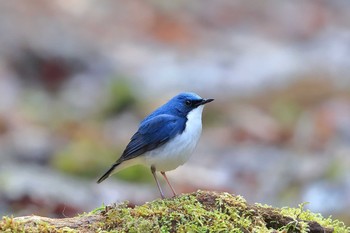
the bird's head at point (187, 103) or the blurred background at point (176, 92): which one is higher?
the blurred background at point (176, 92)

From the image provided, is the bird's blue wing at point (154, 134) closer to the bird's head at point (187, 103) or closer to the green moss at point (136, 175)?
the bird's head at point (187, 103)

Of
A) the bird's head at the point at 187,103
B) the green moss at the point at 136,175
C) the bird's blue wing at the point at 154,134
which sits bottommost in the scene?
the bird's blue wing at the point at 154,134

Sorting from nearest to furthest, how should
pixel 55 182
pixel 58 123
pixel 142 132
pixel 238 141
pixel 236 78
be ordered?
pixel 142 132, pixel 55 182, pixel 238 141, pixel 58 123, pixel 236 78

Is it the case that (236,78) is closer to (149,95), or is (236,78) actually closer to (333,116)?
(149,95)

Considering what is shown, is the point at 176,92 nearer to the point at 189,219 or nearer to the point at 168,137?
the point at 168,137

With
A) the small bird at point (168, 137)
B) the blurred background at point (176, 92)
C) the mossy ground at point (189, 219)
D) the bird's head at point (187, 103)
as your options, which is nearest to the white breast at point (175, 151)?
the small bird at point (168, 137)

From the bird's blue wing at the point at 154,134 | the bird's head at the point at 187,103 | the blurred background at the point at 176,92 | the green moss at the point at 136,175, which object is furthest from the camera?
the green moss at the point at 136,175

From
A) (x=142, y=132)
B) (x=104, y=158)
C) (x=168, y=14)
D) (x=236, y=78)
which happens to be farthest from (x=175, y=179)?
(x=168, y=14)
